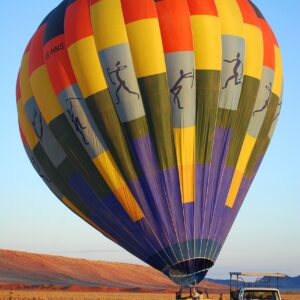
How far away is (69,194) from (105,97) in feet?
14.0

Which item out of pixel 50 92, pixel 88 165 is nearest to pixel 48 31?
pixel 50 92

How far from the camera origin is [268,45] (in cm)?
2547

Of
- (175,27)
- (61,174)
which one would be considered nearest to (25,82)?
(61,174)

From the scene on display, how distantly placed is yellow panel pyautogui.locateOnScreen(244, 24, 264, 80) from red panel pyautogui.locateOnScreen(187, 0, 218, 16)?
64.8 inches

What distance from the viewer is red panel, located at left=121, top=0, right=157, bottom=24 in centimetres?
2281

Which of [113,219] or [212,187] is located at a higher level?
[212,187]

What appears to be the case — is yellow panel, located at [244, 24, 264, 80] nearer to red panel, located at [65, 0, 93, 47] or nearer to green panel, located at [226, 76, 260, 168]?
green panel, located at [226, 76, 260, 168]

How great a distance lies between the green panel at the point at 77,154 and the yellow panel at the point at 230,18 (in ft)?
22.3

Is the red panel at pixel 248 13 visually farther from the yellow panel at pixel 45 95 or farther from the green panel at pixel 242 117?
the yellow panel at pixel 45 95

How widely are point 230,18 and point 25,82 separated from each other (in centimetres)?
863

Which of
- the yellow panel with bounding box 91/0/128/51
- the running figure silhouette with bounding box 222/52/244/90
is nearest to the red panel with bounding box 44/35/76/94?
the yellow panel with bounding box 91/0/128/51

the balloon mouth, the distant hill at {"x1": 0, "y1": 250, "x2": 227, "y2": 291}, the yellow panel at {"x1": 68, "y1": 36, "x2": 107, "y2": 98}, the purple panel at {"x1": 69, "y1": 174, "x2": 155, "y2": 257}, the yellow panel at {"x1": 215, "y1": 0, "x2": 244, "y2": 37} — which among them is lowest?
the balloon mouth

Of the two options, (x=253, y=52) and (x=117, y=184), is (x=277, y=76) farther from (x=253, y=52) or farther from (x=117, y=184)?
(x=117, y=184)

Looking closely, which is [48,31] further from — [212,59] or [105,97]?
[212,59]
